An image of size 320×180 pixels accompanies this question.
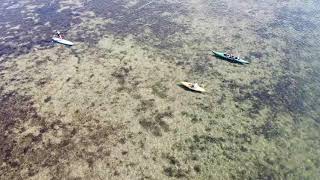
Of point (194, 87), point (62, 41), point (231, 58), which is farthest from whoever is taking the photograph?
point (62, 41)

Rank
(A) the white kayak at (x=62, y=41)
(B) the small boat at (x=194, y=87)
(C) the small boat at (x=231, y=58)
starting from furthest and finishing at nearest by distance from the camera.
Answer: (A) the white kayak at (x=62, y=41), (C) the small boat at (x=231, y=58), (B) the small boat at (x=194, y=87)

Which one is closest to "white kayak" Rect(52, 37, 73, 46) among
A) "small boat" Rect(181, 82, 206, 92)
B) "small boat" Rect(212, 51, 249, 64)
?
"small boat" Rect(181, 82, 206, 92)

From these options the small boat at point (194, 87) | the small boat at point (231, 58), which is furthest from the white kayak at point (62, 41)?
the small boat at point (231, 58)

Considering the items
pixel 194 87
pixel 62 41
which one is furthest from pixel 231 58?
pixel 62 41

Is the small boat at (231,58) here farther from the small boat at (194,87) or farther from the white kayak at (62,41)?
the white kayak at (62,41)

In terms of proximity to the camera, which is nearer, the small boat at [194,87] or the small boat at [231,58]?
the small boat at [194,87]

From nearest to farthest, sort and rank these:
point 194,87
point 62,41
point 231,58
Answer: point 194,87
point 231,58
point 62,41

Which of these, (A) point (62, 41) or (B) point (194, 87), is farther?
(A) point (62, 41)

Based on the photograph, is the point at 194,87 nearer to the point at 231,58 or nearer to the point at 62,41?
the point at 231,58

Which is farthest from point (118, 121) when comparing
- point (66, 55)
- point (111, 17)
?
point (111, 17)

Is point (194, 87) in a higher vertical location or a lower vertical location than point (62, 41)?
higher

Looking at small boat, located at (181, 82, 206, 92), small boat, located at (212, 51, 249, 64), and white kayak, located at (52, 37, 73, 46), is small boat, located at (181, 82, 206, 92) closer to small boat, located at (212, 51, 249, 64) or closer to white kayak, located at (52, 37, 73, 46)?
small boat, located at (212, 51, 249, 64)
